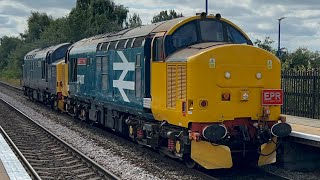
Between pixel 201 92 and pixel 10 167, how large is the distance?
4.61 metres

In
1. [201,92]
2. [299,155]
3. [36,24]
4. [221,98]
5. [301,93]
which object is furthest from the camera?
[36,24]

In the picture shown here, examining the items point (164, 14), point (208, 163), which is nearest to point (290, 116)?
point (208, 163)

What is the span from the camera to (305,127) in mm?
12766

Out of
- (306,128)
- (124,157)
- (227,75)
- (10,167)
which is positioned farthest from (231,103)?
(10,167)

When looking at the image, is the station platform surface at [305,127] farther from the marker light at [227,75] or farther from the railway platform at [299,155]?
the marker light at [227,75]

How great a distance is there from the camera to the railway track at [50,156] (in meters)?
10.8

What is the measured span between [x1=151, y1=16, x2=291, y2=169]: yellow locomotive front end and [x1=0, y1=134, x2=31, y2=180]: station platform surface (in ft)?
10.7

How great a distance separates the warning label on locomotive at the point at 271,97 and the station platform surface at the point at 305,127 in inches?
42.0

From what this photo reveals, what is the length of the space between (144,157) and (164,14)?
52.9 meters

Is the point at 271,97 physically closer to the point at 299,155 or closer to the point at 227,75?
the point at 227,75

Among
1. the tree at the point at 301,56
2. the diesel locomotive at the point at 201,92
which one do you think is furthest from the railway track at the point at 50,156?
the tree at the point at 301,56

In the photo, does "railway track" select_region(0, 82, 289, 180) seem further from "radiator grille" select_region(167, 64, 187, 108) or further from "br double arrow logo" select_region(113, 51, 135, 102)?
"br double arrow logo" select_region(113, 51, 135, 102)

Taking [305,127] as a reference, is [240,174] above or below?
below

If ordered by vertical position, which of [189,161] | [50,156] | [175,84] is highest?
[175,84]
